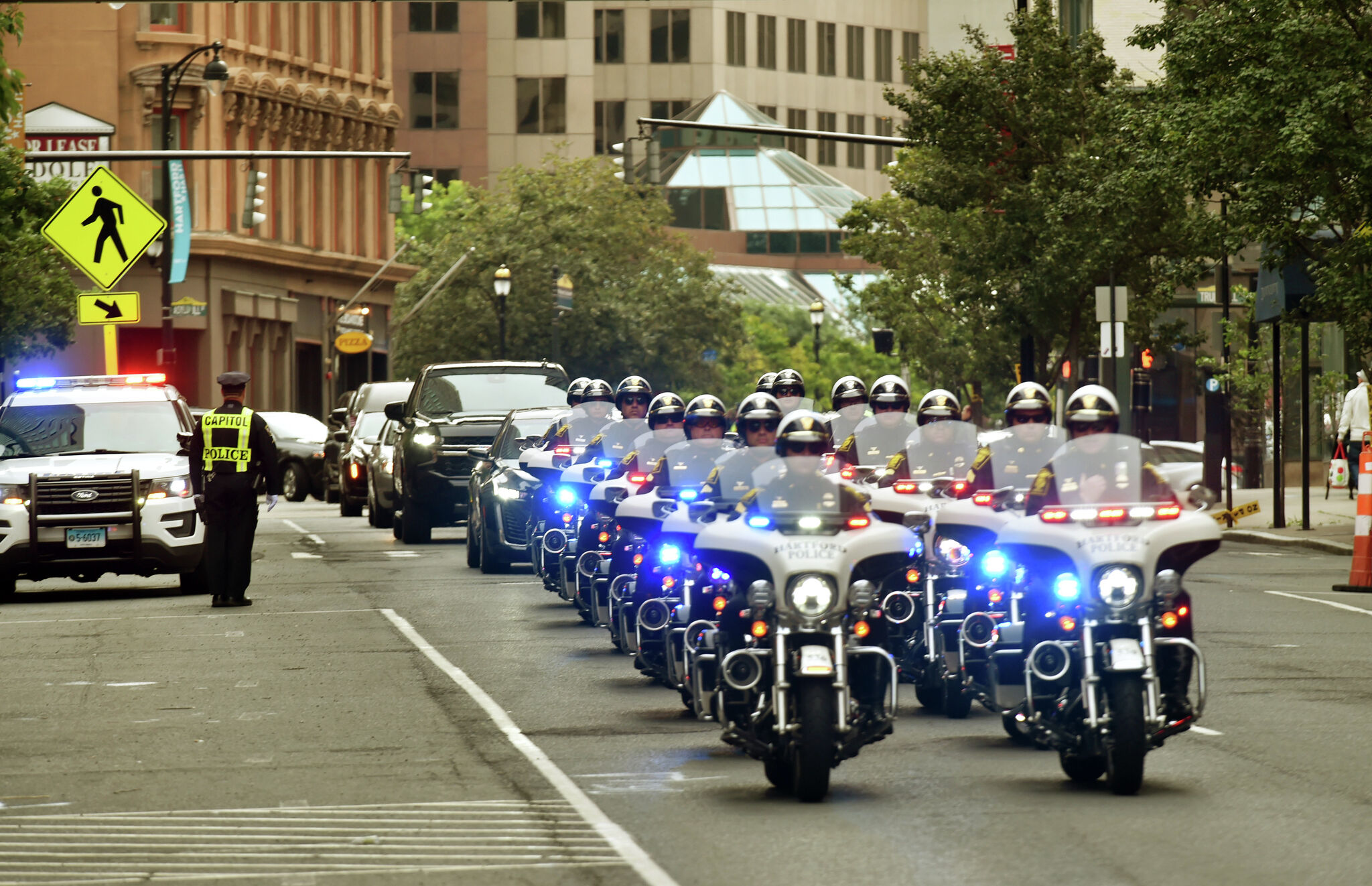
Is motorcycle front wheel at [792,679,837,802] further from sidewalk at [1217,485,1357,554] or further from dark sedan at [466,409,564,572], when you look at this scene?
sidewalk at [1217,485,1357,554]

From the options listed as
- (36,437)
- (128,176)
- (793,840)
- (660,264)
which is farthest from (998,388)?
→ (793,840)

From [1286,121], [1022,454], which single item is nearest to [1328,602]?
[1286,121]

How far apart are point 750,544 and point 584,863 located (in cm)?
196

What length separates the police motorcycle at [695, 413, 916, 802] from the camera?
9.73 m

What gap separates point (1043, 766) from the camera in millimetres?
10922

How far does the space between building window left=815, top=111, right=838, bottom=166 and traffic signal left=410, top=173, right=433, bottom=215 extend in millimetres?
24594

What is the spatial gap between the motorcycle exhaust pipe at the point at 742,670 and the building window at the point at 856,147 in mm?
109449

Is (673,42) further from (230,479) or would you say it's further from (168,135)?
(230,479)

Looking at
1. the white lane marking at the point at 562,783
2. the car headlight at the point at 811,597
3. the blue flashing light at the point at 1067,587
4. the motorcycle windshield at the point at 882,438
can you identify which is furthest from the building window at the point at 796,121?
the car headlight at the point at 811,597

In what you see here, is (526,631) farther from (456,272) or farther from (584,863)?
(456,272)

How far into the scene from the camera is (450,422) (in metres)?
28.0

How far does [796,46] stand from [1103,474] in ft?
350

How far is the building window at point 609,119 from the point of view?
363 feet

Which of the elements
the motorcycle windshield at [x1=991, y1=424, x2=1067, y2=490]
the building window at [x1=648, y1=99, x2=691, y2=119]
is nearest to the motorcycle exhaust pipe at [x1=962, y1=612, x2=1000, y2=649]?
the motorcycle windshield at [x1=991, y1=424, x2=1067, y2=490]
